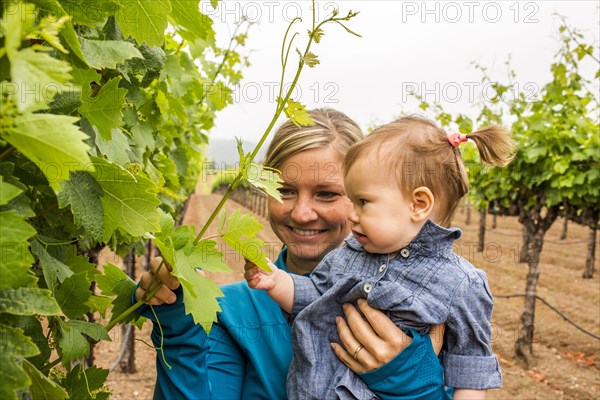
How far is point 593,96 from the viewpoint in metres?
8.22

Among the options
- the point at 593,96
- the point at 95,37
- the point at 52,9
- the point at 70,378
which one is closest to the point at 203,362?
the point at 70,378

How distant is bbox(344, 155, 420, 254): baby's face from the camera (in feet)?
6.42

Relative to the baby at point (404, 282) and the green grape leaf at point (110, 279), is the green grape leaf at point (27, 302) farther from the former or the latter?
the baby at point (404, 282)

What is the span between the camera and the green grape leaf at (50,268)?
1.06 meters

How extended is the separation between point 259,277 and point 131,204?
83 centimetres

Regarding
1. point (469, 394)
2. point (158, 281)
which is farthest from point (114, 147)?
point (469, 394)

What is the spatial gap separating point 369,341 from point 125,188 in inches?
44.4

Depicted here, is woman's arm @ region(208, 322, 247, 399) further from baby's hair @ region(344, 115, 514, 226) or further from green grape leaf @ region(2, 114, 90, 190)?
green grape leaf @ region(2, 114, 90, 190)

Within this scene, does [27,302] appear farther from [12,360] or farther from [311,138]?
[311,138]

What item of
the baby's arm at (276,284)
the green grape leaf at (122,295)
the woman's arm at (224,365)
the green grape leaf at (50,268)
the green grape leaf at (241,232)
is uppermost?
the green grape leaf at (241,232)

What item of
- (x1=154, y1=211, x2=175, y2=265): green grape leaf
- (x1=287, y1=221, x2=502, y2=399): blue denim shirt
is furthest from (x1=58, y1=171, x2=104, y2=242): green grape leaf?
(x1=287, y1=221, x2=502, y2=399): blue denim shirt

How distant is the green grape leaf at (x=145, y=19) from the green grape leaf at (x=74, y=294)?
465 millimetres

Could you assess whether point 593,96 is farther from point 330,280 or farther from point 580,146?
point 330,280

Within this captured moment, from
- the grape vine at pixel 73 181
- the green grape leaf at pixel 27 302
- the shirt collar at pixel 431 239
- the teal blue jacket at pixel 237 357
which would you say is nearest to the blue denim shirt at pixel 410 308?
the shirt collar at pixel 431 239
